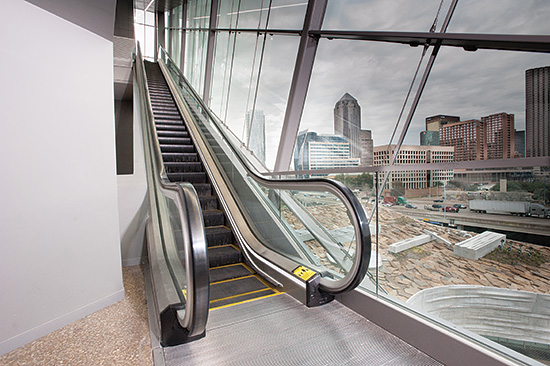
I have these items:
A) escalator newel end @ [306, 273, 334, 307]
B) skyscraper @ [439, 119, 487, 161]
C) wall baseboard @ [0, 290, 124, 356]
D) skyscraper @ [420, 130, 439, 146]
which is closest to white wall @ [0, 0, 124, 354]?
wall baseboard @ [0, 290, 124, 356]

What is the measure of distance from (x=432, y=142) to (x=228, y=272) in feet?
8.35

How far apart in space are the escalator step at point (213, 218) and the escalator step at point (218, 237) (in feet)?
0.76

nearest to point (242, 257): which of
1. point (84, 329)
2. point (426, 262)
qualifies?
point (84, 329)

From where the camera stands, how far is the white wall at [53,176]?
237cm

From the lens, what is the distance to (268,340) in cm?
218

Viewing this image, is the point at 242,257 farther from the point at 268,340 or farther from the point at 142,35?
the point at 142,35

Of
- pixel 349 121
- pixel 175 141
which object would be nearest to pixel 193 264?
pixel 349 121

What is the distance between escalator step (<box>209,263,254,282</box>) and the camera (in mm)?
3343

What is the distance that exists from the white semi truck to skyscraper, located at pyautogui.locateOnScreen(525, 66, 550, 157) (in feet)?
4.14

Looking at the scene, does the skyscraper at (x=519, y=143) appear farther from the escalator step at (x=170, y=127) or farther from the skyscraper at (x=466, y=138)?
the escalator step at (x=170, y=127)

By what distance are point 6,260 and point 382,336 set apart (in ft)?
9.23

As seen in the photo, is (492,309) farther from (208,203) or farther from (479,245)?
(208,203)

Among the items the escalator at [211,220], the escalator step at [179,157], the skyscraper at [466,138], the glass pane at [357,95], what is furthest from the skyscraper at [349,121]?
the escalator step at [179,157]

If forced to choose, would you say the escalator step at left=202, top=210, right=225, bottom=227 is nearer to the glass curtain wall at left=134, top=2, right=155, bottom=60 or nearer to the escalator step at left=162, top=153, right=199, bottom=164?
the escalator step at left=162, top=153, right=199, bottom=164
